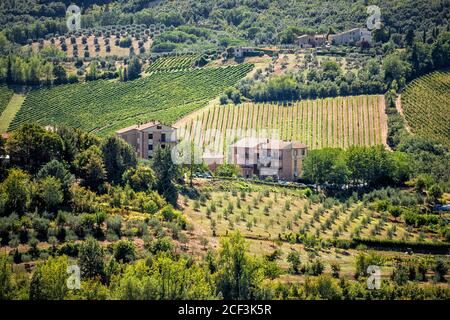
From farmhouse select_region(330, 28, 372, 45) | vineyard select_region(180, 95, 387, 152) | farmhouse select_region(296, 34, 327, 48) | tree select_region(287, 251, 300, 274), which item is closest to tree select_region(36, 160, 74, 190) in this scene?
tree select_region(287, 251, 300, 274)

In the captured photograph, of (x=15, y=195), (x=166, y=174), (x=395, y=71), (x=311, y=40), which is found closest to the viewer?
(x=15, y=195)

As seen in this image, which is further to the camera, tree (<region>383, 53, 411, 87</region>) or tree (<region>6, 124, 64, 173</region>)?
tree (<region>383, 53, 411, 87</region>)

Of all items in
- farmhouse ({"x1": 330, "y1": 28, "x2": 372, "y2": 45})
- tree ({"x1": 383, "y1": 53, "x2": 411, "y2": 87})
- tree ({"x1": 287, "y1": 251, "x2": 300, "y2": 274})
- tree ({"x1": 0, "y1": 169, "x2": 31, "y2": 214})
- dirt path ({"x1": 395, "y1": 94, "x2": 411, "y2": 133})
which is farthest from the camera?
farmhouse ({"x1": 330, "y1": 28, "x2": 372, "y2": 45})

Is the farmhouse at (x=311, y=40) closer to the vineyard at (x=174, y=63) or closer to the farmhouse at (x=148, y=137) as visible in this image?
the vineyard at (x=174, y=63)

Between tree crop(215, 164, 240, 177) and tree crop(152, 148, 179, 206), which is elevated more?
tree crop(152, 148, 179, 206)

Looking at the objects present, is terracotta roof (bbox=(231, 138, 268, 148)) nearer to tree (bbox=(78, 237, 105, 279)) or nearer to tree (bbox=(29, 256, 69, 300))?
tree (bbox=(78, 237, 105, 279))

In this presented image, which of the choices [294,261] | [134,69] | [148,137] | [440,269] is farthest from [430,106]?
[294,261]

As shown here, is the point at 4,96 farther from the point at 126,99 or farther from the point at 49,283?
the point at 49,283

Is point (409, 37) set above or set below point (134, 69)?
above
